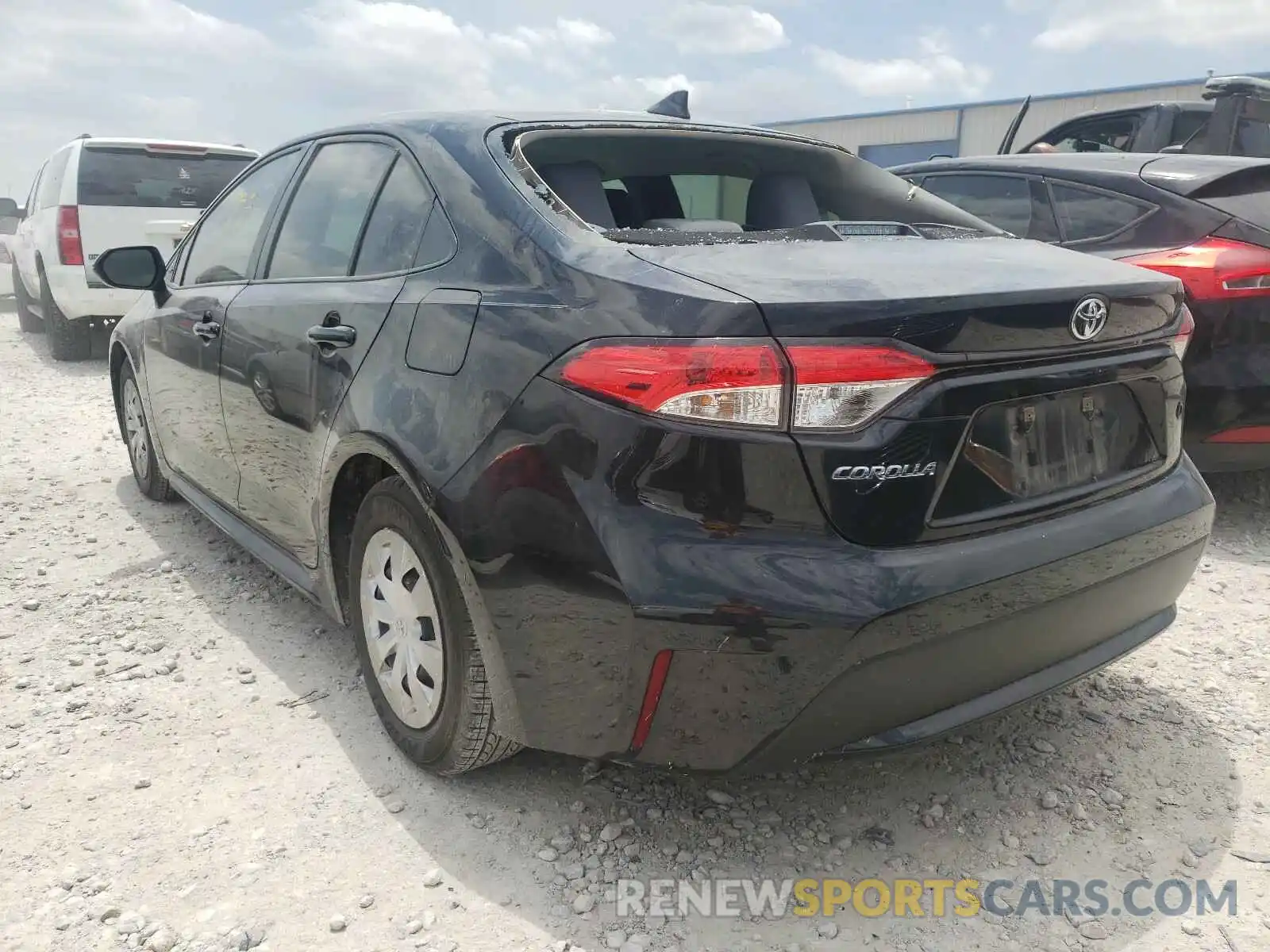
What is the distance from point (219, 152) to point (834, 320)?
8.23 metres

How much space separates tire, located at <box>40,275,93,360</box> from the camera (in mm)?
8367

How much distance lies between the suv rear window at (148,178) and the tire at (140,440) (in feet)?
13.6

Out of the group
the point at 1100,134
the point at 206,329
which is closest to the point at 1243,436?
the point at 206,329

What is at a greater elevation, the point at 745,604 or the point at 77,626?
the point at 745,604

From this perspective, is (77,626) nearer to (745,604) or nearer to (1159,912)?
(745,604)

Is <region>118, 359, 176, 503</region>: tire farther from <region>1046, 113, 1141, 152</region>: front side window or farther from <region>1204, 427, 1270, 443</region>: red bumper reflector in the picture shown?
<region>1046, 113, 1141, 152</region>: front side window

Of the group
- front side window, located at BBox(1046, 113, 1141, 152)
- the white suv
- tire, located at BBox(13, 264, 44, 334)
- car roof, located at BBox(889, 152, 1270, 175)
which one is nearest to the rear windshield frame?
car roof, located at BBox(889, 152, 1270, 175)

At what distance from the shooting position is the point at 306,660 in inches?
117

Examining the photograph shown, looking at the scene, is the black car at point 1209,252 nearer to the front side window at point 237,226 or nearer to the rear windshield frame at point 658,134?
the rear windshield frame at point 658,134

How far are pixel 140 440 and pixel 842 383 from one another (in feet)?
12.6

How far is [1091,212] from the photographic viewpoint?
409 cm

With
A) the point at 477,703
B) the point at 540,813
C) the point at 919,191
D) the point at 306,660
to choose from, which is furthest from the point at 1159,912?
the point at 306,660

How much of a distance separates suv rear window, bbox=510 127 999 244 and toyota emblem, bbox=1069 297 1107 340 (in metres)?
0.58

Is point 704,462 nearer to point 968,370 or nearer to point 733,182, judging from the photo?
point 968,370
